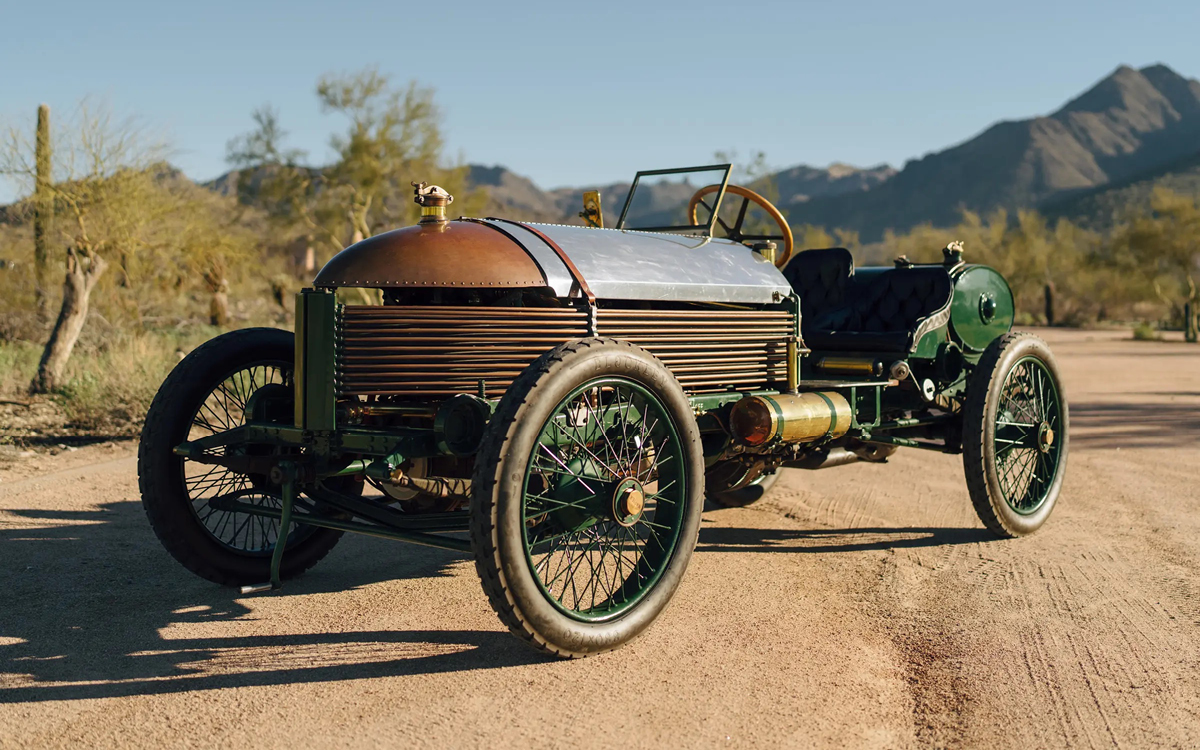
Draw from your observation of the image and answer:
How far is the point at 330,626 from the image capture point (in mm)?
4410

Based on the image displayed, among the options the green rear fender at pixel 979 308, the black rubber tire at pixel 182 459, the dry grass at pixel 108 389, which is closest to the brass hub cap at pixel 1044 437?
the green rear fender at pixel 979 308

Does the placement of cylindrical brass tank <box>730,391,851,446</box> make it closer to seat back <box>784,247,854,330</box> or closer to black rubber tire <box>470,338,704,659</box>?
black rubber tire <box>470,338,704,659</box>

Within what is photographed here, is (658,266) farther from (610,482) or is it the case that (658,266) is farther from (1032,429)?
(1032,429)

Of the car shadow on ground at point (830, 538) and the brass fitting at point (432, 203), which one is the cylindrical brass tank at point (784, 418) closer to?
the car shadow on ground at point (830, 538)

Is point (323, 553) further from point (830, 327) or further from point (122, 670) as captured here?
point (830, 327)

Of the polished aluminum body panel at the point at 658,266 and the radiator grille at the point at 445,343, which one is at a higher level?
the polished aluminum body panel at the point at 658,266

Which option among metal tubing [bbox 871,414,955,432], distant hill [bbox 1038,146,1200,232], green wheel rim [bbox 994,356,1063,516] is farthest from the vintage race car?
distant hill [bbox 1038,146,1200,232]

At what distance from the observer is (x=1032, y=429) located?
6527 millimetres

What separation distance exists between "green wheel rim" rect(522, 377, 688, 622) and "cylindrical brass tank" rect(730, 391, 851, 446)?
634 millimetres

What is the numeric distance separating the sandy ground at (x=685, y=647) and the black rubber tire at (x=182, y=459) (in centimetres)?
19

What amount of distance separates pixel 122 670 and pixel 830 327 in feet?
15.7

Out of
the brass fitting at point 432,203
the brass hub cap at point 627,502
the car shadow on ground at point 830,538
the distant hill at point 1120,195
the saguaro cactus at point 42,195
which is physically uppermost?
the distant hill at point 1120,195

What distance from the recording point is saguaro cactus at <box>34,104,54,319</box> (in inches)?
617

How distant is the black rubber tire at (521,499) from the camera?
3633mm
